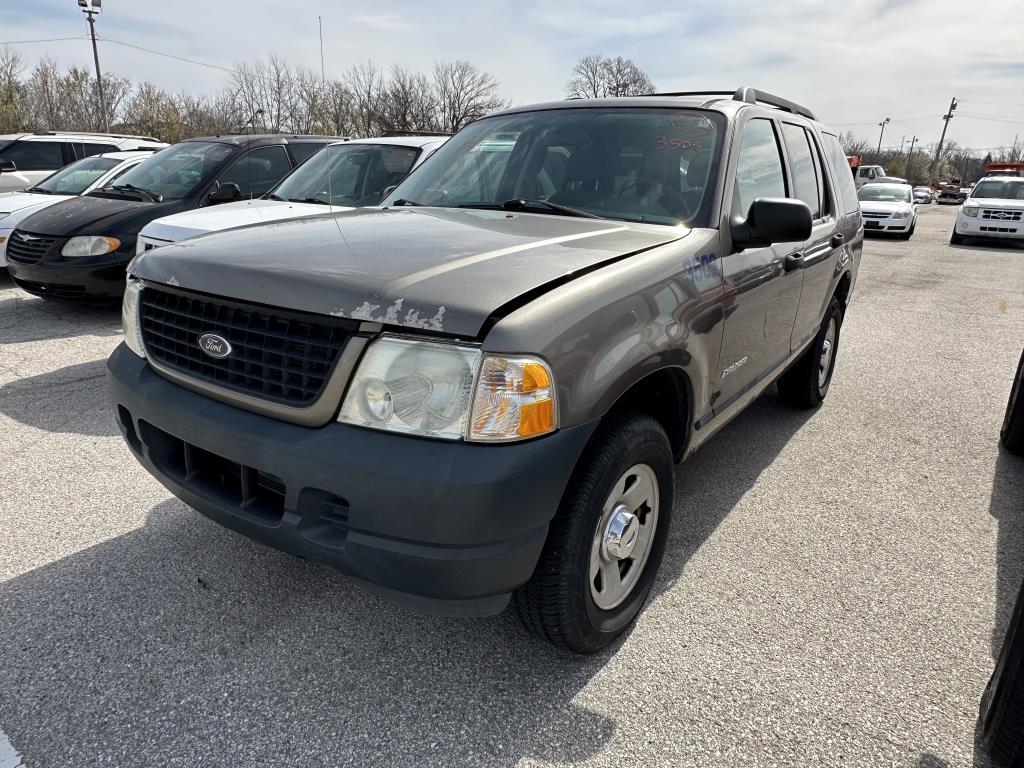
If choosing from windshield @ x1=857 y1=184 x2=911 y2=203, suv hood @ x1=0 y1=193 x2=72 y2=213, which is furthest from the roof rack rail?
windshield @ x1=857 y1=184 x2=911 y2=203

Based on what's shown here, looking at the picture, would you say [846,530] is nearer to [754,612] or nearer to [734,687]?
[754,612]

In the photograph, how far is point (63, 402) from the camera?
4.54m

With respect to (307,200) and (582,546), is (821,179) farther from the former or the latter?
(307,200)

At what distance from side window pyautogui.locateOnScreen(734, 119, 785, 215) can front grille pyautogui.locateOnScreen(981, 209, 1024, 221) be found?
16.5 m

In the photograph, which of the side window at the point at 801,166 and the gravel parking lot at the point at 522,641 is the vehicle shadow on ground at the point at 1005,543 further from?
the side window at the point at 801,166

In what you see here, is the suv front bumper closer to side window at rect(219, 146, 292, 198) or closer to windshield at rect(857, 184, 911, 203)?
side window at rect(219, 146, 292, 198)

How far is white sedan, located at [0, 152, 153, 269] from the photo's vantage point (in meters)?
7.68

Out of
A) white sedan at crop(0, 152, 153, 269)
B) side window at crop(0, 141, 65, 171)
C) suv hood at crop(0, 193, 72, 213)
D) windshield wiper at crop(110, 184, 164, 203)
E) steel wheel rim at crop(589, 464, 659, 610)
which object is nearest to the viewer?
steel wheel rim at crop(589, 464, 659, 610)

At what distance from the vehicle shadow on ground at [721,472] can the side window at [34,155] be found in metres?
12.6

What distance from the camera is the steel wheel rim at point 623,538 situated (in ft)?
7.19

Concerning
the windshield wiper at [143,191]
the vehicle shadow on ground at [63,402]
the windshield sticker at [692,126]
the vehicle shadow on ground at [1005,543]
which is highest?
the windshield sticker at [692,126]

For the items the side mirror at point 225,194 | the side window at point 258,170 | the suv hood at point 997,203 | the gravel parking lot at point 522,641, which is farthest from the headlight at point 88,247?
the suv hood at point 997,203

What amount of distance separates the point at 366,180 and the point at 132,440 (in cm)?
472

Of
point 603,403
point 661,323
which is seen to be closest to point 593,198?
point 661,323
